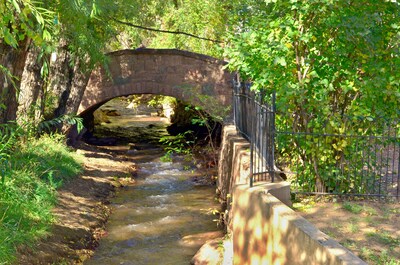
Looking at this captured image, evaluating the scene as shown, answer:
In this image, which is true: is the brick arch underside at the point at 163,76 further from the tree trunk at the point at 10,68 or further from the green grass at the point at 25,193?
the tree trunk at the point at 10,68

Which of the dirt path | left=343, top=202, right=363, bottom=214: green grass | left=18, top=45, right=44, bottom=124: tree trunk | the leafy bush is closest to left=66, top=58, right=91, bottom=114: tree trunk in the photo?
the dirt path

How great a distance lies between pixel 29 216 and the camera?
8.29 metres

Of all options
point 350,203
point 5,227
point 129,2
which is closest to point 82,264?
point 5,227

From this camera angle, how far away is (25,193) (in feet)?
29.1

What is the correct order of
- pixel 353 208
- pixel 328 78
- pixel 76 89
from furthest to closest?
1. pixel 76 89
2. pixel 328 78
3. pixel 353 208

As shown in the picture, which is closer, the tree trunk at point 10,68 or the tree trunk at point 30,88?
the tree trunk at point 10,68

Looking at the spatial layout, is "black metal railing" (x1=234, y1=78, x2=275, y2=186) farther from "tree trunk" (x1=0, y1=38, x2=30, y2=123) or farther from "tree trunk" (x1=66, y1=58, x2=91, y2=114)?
"tree trunk" (x1=66, y1=58, x2=91, y2=114)

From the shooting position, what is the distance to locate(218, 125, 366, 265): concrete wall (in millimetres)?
4629

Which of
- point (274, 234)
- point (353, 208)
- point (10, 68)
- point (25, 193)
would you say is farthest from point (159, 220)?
point (274, 234)

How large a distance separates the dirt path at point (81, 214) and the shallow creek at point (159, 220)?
0.74 feet

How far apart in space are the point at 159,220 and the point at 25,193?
3.25 meters

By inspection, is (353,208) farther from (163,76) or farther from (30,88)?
(163,76)

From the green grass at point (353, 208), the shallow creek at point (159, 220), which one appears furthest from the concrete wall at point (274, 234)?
the shallow creek at point (159, 220)

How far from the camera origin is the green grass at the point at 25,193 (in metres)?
7.22
